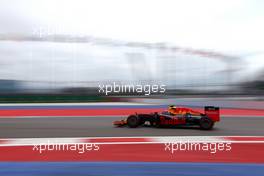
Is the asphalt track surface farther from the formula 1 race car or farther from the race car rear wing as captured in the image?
the race car rear wing

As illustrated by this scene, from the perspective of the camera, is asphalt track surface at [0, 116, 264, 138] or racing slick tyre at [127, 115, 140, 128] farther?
racing slick tyre at [127, 115, 140, 128]

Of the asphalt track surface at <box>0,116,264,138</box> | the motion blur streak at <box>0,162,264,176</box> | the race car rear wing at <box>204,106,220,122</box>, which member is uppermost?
the race car rear wing at <box>204,106,220,122</box>

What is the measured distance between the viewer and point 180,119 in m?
A: 7.16

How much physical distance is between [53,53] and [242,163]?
7409mm

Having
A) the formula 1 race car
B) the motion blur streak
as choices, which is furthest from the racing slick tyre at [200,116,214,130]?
the motion blur streak

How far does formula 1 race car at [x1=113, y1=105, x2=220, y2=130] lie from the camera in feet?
23.4

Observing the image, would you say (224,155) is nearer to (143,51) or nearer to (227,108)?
(143,51)

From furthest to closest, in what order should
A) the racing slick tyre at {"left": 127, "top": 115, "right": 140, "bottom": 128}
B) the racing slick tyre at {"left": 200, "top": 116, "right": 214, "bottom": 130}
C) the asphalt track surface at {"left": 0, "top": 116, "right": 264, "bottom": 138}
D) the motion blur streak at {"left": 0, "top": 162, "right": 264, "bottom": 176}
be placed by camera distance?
the racing slick tyre at {"left": 127, "top": 115, "right": 140, "bottom": 128}, the racing slick tyre at {"left": 200, "top": 116, "right": 214, "bottom": 130}, the asphalt track surface at {"left": 0, "top": 116, "right": 264, "bottom": 138}, the motion blur streak at {"left": 0, "top": 162, "right": 264, "bottom": 176}

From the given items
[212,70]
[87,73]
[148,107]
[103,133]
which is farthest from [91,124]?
[212,70]

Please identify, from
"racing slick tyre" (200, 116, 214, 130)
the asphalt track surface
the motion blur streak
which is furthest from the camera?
"racing slick tyre" (200, 116, 214, 130)

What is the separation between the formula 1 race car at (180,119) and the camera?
23.4ft

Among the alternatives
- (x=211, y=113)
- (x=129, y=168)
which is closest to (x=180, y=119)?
(x=211, y=113)

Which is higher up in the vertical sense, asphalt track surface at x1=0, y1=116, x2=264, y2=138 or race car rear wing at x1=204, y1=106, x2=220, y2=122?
race car rear wing at x1=204, y1=106, x2=220, y2=122

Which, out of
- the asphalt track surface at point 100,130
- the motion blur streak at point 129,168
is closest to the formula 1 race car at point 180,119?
the asphalt track surface at point 100,130
